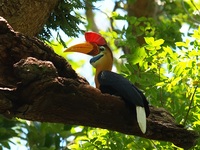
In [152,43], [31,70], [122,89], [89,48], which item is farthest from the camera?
[152,43]

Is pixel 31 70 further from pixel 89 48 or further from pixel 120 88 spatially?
pixel 89 48

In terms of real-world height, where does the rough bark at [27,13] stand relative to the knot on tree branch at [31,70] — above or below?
above

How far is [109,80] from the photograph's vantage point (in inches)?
107

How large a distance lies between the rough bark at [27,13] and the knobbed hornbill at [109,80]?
0.28 metres

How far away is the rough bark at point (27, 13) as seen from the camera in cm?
275

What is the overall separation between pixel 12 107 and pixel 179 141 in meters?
0.88

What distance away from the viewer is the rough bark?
275 cm

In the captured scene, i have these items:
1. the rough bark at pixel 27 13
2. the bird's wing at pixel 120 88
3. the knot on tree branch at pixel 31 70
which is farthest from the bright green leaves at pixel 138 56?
the knot on tree branch at pixel 31 70

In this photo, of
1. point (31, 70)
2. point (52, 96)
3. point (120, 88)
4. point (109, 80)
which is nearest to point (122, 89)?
point (120, 88)

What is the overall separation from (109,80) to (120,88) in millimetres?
115

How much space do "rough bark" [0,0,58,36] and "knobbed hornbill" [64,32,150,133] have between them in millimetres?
281

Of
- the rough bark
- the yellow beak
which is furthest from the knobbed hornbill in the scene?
the rough bark

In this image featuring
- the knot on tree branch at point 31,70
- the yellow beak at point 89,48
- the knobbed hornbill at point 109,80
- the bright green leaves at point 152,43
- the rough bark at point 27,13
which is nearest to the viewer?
the knot on tree branch at point 31,70

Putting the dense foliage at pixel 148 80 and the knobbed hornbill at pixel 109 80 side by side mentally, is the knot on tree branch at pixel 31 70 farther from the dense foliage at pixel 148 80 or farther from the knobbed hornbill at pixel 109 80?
the dense foliage at pixel 148 80
